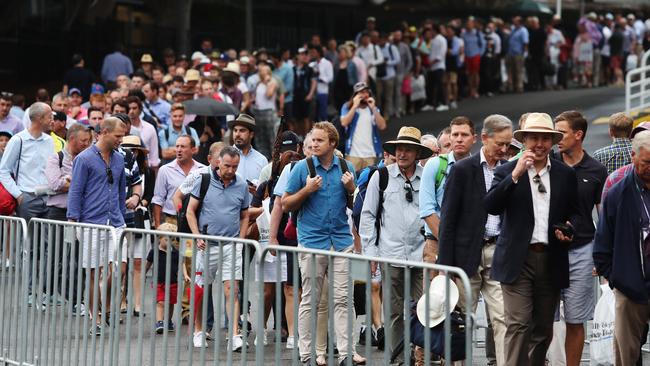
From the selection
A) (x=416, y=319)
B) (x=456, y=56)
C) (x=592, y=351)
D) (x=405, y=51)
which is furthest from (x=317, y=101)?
(x=416, y=319)

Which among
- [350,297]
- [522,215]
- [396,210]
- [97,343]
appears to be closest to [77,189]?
[396,210]

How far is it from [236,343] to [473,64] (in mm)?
26147

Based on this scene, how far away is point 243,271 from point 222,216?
3933mm

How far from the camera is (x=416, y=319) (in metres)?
7.36

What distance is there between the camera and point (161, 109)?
20.1 m

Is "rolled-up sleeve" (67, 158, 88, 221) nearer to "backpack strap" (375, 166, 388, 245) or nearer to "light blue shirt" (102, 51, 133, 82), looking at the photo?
"backpack strap" (375, 166, 388, 245)

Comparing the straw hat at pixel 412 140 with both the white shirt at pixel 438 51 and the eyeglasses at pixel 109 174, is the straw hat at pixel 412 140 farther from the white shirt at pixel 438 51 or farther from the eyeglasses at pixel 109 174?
the white shirt at pixel 438 51

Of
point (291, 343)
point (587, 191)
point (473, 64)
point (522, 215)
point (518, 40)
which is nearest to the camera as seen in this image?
point (291, 343)

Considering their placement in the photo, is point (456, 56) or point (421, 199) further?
point (456, 56)

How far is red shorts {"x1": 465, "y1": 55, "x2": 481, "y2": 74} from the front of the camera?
33.6m

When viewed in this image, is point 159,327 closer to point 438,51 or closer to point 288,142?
point 288,142

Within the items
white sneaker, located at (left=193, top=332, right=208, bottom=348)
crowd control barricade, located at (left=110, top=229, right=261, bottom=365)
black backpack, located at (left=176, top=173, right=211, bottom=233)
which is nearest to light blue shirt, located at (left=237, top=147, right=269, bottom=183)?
black backpack, located at (left=176, top=173, right=211, bottom=233)

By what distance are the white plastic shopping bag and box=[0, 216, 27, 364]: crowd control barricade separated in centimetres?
406

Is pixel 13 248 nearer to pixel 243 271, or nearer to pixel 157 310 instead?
pixel 157 310
